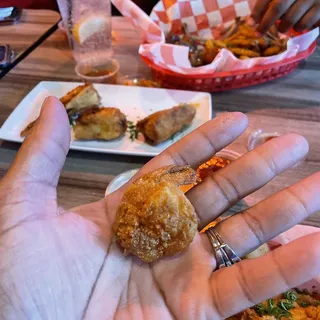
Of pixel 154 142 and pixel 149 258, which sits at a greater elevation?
pixel 149 258

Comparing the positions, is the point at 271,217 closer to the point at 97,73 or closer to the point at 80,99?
the point at 80,99

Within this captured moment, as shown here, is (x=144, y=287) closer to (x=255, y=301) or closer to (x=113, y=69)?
(x=255, y=301)

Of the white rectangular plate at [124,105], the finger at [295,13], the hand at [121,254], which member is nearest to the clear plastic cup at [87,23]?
the white rectangular plate at [124,105]

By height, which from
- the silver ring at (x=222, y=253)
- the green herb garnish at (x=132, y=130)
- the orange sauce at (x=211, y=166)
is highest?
the silver ring at (x=222, y=253)

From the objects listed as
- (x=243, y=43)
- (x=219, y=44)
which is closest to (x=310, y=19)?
(x=243, y=43)

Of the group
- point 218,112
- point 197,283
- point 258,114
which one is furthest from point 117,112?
point 197,283

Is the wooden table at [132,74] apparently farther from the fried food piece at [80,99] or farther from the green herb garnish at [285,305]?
the green herb garnish at [285,305]
